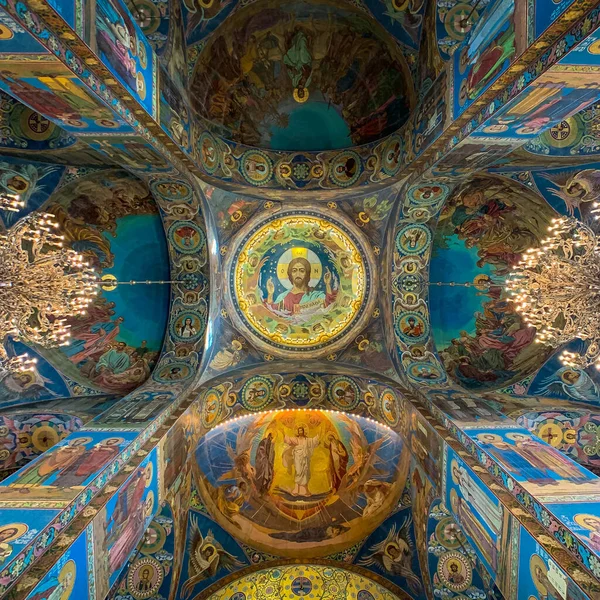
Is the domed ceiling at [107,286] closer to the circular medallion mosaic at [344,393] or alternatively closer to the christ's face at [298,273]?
the christ's face at [298,273]

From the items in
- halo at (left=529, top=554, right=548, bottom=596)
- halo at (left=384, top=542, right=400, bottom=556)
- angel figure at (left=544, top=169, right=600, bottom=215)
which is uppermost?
angel figure at (left=544, top=169, right=600, bottom=215)

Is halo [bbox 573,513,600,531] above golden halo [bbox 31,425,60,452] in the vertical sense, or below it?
above

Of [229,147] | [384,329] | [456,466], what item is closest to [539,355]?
[384,329]

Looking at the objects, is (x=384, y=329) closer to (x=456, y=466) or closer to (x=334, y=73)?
(x=456, y=466)

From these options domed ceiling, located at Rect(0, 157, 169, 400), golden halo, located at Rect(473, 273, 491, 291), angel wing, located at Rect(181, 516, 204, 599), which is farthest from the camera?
golden halo, located at Rect(473, 273, 491, 291)

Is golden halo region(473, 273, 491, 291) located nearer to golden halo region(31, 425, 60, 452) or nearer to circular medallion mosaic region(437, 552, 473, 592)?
circular medallion mosaic region(437, 552, 473, 592)

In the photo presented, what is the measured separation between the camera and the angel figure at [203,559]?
11.0m

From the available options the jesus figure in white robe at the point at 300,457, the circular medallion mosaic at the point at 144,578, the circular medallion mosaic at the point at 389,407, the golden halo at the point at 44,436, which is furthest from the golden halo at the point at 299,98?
the circular medallion mosaic at the point at 144,578

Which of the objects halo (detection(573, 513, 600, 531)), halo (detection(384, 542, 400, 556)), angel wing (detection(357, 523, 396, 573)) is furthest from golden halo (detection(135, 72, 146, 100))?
halo (detection(384, 542, 400, 556))

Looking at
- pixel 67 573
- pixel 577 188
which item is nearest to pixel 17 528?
pixel 67 573

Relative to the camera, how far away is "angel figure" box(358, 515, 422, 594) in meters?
11.0

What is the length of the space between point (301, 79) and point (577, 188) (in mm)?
7204

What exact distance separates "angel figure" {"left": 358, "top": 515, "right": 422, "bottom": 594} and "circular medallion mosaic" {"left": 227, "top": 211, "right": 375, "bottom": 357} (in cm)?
528

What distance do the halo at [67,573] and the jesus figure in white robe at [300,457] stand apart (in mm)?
7388
